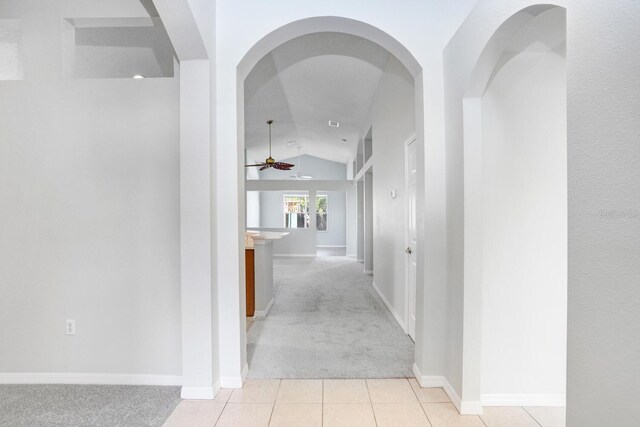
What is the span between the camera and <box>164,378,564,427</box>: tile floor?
6.19 feet

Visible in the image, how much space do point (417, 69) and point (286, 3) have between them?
1.06 meters

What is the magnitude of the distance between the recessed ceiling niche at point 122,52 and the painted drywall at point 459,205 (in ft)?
7.42

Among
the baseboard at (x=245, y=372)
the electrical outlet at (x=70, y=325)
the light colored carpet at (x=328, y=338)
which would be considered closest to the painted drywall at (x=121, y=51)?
the electrical outlet at (x=70, y=325)

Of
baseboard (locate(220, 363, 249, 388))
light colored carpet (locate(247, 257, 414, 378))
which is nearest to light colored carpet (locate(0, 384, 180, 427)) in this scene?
baseboard (locate(220, 363, 249, 388))

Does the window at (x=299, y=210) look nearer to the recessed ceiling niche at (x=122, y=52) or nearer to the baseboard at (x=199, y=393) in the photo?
the recessed ceiling niche at (x=122, y=52)

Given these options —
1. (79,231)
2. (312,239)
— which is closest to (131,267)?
(79,231)

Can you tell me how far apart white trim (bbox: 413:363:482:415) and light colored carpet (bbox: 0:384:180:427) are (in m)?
1.68

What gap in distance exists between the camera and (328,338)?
125 inches

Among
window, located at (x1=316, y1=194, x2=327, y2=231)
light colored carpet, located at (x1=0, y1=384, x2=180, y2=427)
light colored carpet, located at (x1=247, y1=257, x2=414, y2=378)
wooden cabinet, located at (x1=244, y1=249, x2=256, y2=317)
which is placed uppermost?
window, located at (x1=316, y1=194, x2=327, y2=231)

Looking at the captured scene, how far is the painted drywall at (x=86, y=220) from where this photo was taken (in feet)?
7.52

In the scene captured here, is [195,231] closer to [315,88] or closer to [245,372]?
[245,372]

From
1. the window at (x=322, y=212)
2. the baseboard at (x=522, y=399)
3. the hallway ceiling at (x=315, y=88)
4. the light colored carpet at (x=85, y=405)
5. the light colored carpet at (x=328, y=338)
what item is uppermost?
the hallway ceiling at (x=315, y=88)

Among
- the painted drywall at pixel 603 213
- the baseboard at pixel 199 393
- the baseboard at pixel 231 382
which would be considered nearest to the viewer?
the painted drywall at pixel 603 213

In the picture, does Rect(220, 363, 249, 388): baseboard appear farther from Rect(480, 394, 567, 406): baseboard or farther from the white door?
the white door
